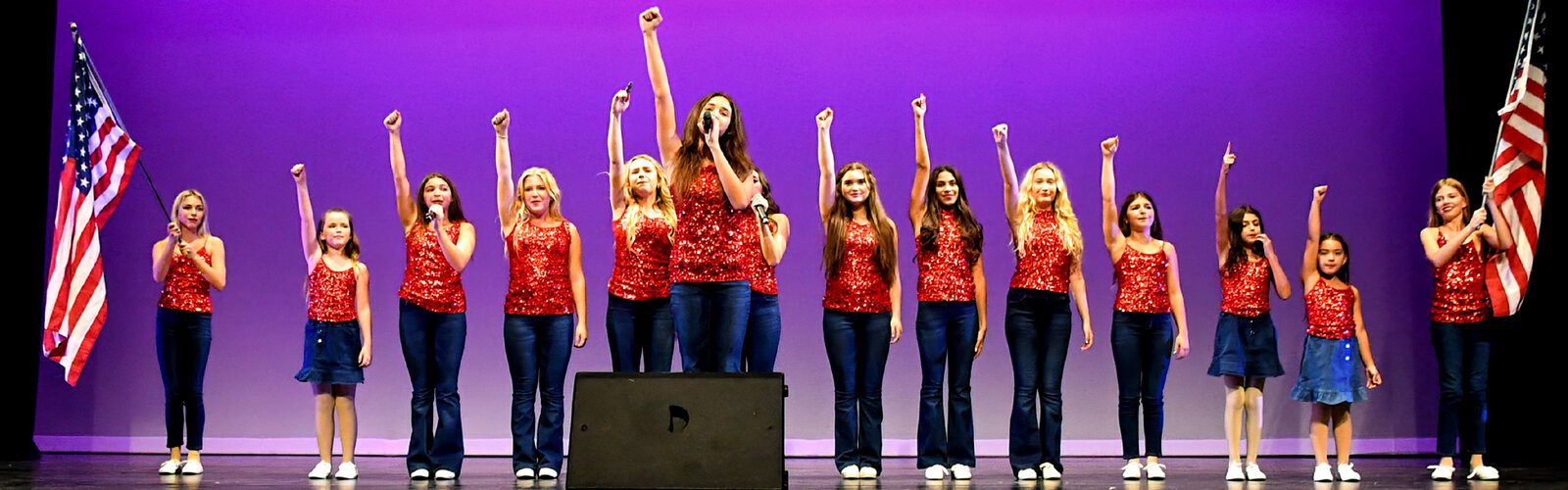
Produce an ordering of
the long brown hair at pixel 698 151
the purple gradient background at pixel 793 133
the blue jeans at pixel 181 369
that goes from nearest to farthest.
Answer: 1. the long brown hair at pixel 698 151
2. the blue jeans at pixel 181 369
3. the purple gradient background at pixel 793 133

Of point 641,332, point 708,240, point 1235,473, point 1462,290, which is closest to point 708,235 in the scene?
point 708,240

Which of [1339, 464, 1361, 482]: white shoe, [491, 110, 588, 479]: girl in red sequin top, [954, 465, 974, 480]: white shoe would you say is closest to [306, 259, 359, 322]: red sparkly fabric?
[491, 110, 588, 479]: girl in red sequin top

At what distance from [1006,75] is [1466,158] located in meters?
2.30

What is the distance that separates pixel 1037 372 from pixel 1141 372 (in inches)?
17.8

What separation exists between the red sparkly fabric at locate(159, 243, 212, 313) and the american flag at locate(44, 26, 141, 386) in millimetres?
532

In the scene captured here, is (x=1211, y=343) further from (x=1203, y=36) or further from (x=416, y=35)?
(x=416, y=35)

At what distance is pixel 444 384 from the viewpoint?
4859mm

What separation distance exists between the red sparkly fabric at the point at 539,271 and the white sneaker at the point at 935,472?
152 centimetres

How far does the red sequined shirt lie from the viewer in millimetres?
4965

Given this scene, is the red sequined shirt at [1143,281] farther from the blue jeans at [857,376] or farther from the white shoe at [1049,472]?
the blue jeans at [857,376]

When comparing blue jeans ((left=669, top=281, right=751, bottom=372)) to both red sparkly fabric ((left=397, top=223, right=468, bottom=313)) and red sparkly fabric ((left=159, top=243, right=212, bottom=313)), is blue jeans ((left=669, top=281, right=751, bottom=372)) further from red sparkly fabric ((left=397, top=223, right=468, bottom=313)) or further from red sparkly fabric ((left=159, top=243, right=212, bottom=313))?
red sparkly fabric ((left=159, top=243, right=212, bottom=313))

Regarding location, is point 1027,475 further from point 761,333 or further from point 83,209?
point 83,209

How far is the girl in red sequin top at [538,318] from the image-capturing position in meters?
4.87

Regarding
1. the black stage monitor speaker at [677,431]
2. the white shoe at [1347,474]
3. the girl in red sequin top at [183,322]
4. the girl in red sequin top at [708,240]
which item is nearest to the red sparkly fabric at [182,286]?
the girl in red sequin top at [183,322]
